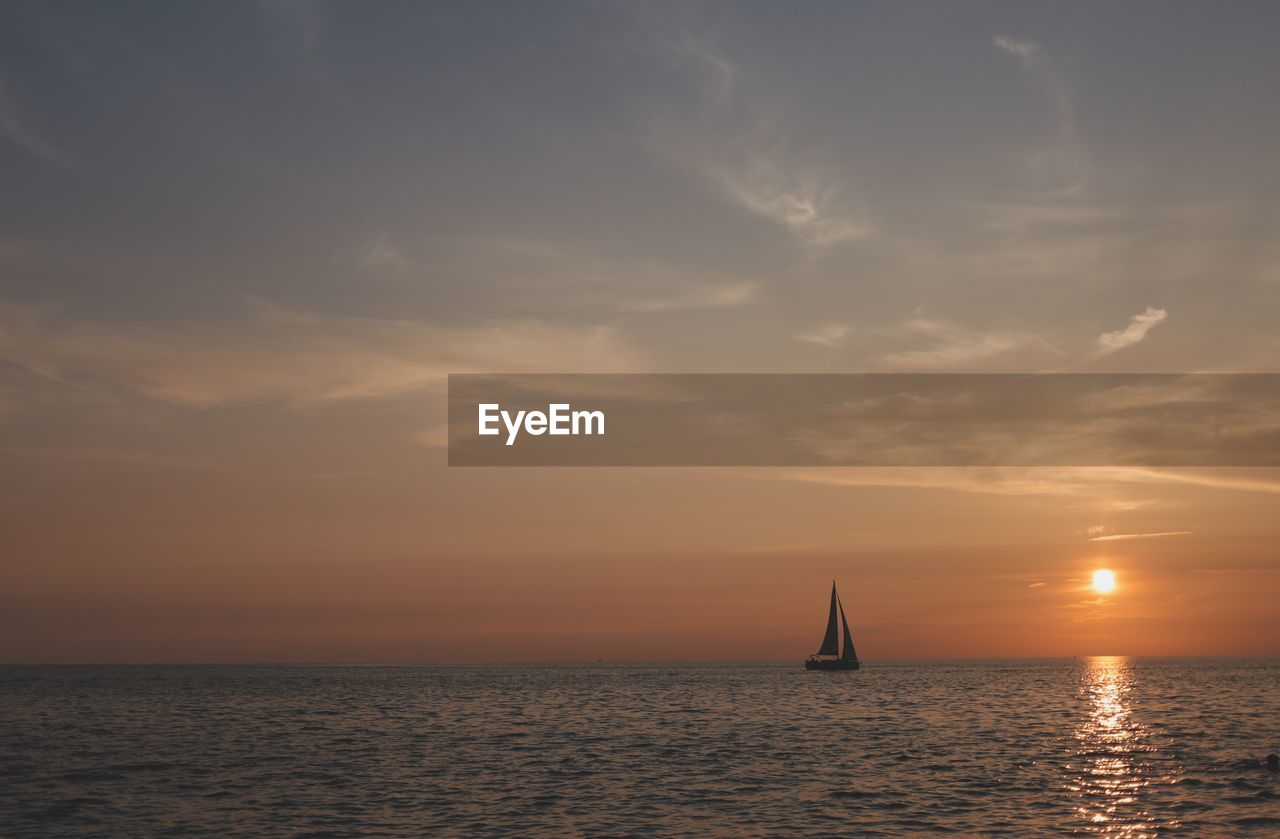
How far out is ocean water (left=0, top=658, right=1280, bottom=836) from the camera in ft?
149

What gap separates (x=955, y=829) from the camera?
140 feet

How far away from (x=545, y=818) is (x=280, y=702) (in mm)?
117831

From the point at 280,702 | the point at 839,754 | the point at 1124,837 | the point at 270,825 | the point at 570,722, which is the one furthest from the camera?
the point at 280,702

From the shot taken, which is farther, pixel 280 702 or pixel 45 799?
pixel 280 702

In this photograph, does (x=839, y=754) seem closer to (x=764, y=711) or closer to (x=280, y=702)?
(x=764, y=711)

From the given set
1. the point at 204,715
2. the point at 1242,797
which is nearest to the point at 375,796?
the point at 1242,797

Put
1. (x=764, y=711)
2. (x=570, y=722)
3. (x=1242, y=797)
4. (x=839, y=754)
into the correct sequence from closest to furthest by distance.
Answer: (x=1242, y=797), (x=839, y=754), (x=570, y=722), (x=764, y=711)

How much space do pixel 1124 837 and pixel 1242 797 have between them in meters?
13.3

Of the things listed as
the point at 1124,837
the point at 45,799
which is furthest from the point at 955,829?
the point at 45,799

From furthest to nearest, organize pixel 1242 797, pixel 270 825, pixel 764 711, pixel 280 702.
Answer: pixel 280 702 → pixel 764 711 → pixel 1242 797 → pixel 270 825

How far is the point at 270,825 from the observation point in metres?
Answer: 45.5

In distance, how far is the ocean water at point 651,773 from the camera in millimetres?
45500

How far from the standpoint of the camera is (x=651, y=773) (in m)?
61.5

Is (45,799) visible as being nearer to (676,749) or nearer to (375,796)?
(375,796)
